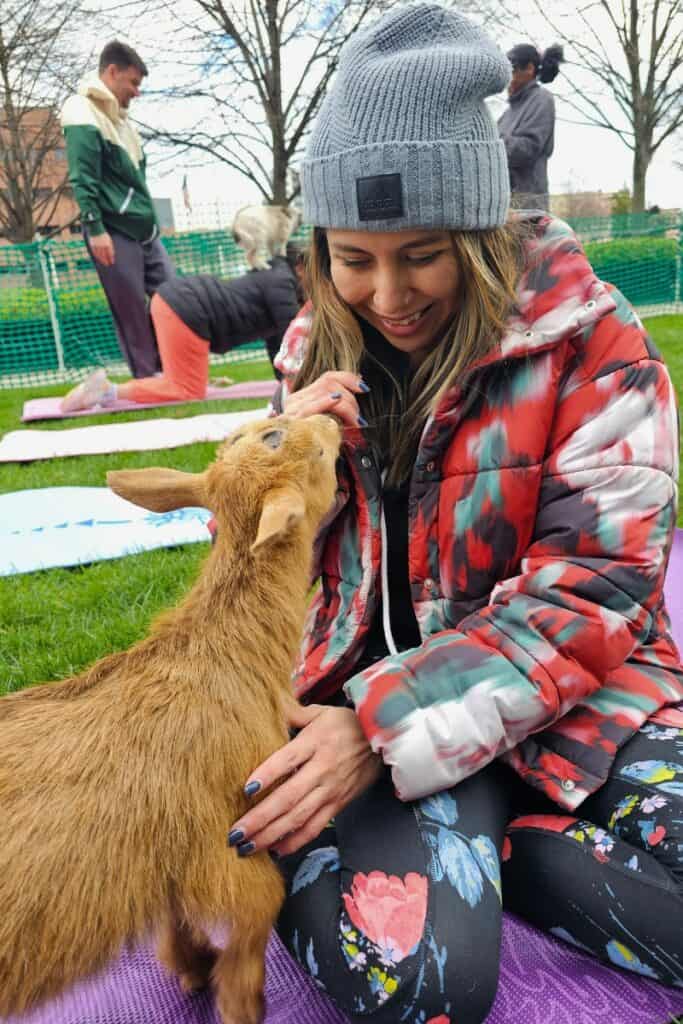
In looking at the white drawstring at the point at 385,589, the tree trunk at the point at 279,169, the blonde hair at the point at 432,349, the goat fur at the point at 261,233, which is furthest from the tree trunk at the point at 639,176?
the white drawstring at the point at 385,589

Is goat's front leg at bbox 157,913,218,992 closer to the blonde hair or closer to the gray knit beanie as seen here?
the blonde hair

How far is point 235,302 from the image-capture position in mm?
8438

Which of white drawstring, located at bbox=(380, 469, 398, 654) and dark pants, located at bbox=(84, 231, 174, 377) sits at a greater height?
dark pants, located at bbox=(84, 231, 174, 377)

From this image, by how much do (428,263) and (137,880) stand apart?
1.45 m

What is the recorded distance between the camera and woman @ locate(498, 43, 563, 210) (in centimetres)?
917

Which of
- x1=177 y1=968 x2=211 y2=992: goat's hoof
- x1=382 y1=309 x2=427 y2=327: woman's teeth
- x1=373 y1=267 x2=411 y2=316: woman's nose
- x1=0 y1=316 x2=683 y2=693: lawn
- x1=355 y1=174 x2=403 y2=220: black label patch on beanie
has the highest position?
x1=355 y1=174 x2=403 y2=220: black label patch on beanie

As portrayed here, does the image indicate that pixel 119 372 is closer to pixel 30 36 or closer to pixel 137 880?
pixel 30 36

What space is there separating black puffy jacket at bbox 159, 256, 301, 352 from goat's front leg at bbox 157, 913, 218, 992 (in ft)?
23.1

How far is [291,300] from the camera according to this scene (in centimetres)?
860

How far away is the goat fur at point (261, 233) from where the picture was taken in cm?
884

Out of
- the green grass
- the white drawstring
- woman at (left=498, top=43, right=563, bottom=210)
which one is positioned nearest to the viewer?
the white drawstring

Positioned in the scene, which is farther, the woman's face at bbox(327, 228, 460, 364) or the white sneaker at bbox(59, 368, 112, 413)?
the white sneaker at bbox(59, 368, 112, 413)

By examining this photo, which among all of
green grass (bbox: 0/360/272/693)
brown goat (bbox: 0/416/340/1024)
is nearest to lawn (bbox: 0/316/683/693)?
green grass (bbox: 0/360/272/693)

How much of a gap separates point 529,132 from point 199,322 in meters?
4.08
